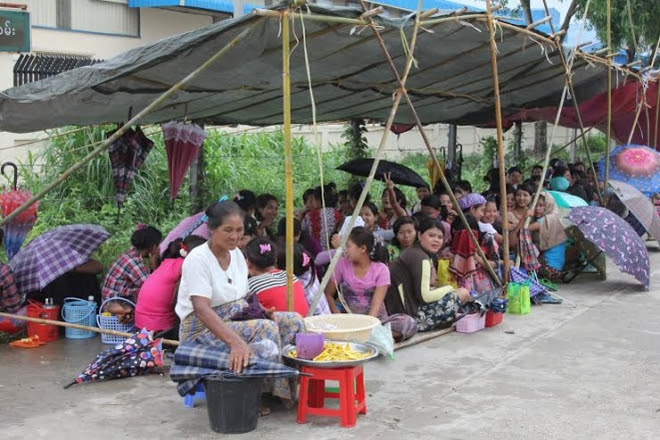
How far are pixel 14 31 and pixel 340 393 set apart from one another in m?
4.06

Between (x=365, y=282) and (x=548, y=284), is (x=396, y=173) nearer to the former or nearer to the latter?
(x=548, y=284)

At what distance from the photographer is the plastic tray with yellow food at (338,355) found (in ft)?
13.9

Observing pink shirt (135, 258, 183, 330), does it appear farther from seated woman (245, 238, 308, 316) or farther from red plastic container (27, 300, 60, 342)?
red plastic container (27, 300, 60, 342)

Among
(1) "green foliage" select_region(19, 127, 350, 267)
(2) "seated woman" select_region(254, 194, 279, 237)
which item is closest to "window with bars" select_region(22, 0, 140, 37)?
(1) "green foliage" select_region(19, 127, 350, 267)

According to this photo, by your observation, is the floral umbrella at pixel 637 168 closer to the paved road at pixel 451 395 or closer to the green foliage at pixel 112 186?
the paved road at pixel 451 395

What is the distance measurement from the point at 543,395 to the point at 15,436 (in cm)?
314

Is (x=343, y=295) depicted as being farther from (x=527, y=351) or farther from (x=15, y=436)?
(x=15, y=436)

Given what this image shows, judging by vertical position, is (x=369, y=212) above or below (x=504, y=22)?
below

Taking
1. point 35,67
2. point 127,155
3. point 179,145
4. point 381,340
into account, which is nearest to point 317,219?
point 179,145

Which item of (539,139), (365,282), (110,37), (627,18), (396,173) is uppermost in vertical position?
(110,37)

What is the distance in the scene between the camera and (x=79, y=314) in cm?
646

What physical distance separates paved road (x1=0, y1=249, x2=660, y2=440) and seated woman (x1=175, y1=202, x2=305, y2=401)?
1.60 ft

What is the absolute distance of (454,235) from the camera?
7.36 m

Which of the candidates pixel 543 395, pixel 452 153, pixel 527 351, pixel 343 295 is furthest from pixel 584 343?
pixel 452 153
